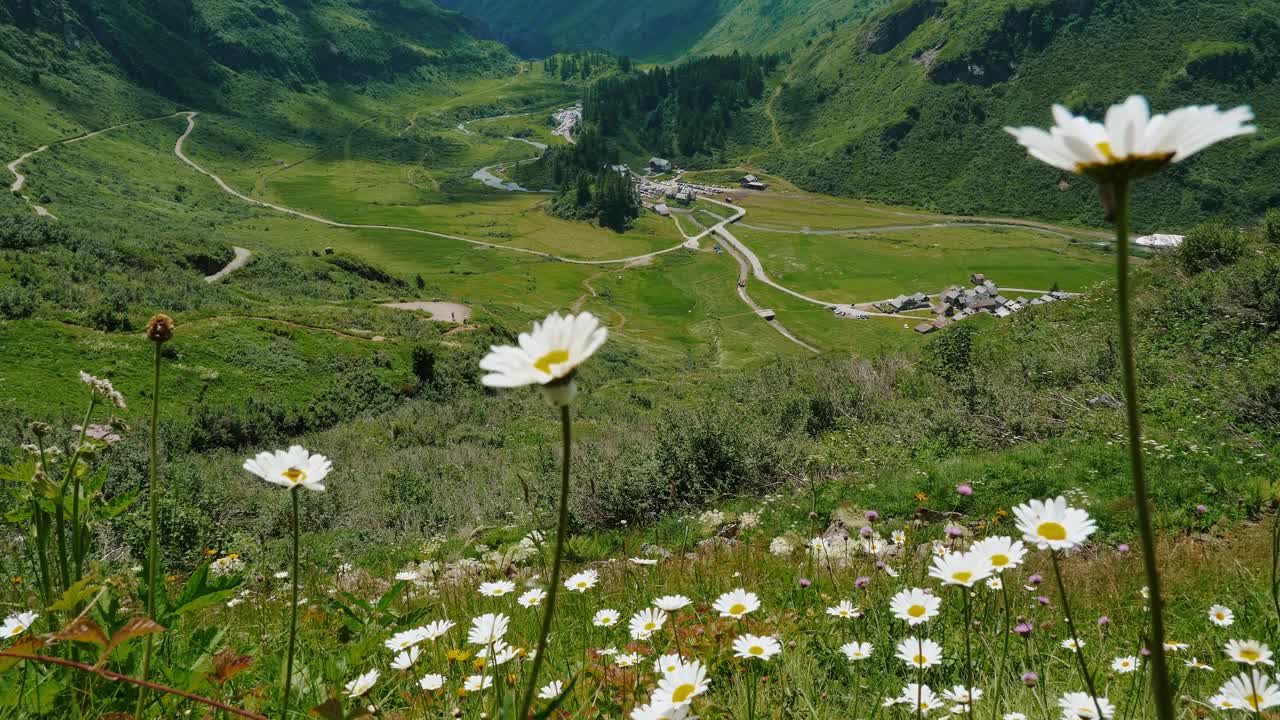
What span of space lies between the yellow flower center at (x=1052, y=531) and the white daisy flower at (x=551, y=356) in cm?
139

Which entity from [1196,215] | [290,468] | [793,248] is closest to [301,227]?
[793,248]

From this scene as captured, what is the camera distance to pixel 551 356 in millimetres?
1382

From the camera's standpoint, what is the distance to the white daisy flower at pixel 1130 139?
1.05 m

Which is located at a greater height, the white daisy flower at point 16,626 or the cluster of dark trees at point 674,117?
the cluster of dark trees at point 674,117

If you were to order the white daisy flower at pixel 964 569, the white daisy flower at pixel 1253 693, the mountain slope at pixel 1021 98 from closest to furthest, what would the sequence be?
the white daisy flower at pixel 1253 693 → the white daisy flower at pixel 964 569 → the mountain slope at pixel 1021 98

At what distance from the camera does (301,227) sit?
94500 millimetres

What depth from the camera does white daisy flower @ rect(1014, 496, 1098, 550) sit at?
1.80m

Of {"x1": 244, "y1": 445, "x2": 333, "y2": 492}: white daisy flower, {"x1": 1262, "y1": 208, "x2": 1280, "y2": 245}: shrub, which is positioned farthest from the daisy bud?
{"x1": 1262, "y1": 208, "x2": 1280, "y2": 245}: shrub

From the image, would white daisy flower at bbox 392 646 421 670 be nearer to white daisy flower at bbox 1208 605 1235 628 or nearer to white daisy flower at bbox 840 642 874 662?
white daisy flower at bbox 840 642 874 662

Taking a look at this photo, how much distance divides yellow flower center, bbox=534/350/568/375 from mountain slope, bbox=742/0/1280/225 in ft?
501

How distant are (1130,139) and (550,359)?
1.06 m

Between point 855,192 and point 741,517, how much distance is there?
158404mm

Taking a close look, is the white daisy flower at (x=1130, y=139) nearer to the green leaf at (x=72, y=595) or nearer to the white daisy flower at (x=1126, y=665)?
the white daisy flower at (x=1126, y=665)

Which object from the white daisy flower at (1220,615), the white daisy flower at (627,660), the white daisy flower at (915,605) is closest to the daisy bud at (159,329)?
the white daisy flower at (627,660)
